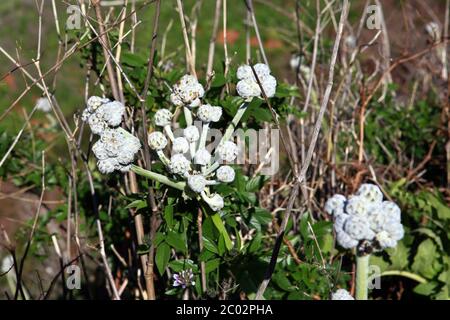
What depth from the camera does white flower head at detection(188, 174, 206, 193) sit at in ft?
4.61

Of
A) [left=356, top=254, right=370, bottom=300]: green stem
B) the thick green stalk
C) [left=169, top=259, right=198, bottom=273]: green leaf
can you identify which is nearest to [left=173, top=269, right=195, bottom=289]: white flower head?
[left=169, top=259, right=198, bottom=273]: green leaf

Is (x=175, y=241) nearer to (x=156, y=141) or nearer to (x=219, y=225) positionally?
(x=219, y=225)

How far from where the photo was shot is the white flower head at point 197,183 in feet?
4.61

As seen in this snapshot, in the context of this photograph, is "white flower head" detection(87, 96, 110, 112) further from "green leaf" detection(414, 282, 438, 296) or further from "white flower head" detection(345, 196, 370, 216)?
"green leaf" detection(414, 282, 438, 296)

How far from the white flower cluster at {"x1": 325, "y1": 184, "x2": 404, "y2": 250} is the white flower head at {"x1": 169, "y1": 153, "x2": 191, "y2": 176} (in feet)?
1.40

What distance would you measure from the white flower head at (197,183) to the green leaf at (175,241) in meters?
0.22

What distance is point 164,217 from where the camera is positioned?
156 centimetres

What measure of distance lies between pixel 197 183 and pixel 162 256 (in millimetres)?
267

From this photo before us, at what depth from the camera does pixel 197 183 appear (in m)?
1.41

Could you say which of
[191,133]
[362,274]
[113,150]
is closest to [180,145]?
[191,133]

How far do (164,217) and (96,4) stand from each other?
0.56m

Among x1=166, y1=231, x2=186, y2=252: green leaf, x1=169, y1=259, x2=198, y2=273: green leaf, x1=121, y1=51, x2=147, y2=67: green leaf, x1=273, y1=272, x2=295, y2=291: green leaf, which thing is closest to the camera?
x1=166, y1=231, x2=186, y2=252: green leaf

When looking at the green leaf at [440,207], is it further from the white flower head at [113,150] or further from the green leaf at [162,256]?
the white flower head at [113,150]
